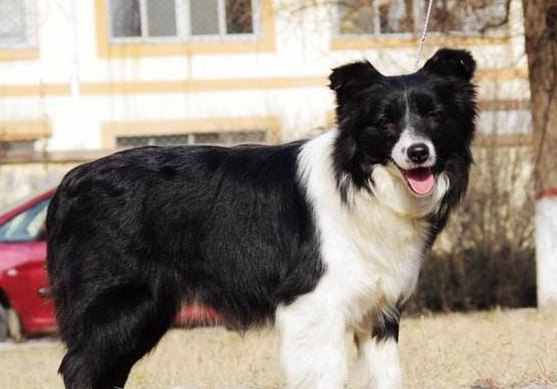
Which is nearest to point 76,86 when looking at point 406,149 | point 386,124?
point 386,124

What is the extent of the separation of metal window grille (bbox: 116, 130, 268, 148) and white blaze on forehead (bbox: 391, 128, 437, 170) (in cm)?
892

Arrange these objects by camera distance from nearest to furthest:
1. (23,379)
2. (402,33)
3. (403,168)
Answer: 1. (403,168)
2. (23,379)
3. (402,33)

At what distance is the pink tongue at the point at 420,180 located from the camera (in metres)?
6.04

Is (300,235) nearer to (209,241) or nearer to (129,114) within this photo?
(209,241)

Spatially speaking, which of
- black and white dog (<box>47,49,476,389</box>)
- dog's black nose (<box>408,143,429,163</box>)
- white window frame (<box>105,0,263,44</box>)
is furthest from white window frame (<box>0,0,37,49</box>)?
dog's black nose (<box>408,143,429,163</box>)

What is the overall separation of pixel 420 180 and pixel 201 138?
37.8 feet

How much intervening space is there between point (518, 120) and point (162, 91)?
22.2ft

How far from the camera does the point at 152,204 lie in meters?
6.53

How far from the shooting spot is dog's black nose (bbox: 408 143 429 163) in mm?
5840

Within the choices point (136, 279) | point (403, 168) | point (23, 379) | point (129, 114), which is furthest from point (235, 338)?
point (129, 114)

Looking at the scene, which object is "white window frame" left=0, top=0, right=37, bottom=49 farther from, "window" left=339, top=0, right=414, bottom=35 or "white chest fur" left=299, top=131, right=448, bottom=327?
"white chest fur" left=299, top=131, right=448, bottom=327

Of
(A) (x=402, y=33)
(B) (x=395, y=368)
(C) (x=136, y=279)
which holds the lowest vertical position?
(B) (x=395, y=368)

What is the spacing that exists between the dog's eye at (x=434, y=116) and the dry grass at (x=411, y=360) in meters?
1.62

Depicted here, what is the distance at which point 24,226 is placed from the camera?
11828 millimetres
